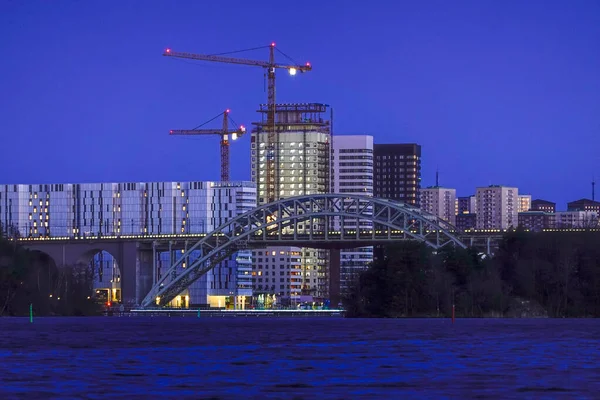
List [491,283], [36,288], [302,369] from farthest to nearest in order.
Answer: [36,288], [491,283], [302,369]

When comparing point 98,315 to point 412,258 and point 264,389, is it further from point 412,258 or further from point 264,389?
point 264,389

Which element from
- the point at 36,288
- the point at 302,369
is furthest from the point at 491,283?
the point at 302,369

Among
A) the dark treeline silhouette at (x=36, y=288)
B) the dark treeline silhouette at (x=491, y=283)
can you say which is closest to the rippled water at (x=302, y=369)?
the dark treeline silhouette at (x=491, y=283)

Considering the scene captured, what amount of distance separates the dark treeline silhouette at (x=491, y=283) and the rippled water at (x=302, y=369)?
77.1 m

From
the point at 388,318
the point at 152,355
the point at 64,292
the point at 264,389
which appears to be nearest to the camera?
the point at 264,389

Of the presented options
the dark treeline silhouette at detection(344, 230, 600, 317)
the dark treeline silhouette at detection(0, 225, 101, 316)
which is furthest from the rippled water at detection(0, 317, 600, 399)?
the dark treeline silhouette at detection(0, 225, 101, 316)

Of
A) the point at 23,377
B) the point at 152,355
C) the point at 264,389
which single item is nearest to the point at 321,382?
the point at 264,389

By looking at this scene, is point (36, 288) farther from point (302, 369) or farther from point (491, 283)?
point (302, 369)

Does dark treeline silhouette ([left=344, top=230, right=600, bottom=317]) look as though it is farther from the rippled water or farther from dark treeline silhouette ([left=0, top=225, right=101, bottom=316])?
the rippled water

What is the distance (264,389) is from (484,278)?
12089 cm

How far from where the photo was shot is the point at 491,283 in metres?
158

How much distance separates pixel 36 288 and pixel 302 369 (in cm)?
13250

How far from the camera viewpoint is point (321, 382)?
4441 centimetres

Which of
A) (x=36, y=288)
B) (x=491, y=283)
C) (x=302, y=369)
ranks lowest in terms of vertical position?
(x=302, y=369)
